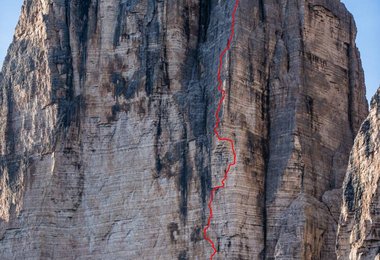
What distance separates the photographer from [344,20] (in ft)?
235

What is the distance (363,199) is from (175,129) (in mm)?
13911

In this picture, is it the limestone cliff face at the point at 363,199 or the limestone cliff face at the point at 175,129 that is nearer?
the limestone cliff face at the point at 363,199

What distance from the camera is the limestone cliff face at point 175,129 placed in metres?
65.7

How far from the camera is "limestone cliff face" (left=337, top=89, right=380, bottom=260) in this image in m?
54.7

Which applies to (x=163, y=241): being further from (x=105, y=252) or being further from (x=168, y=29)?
(x=168, y=29)

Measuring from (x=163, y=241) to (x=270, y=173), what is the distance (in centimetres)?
487

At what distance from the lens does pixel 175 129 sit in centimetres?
6788

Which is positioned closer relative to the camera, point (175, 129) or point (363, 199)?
point (363, 199)

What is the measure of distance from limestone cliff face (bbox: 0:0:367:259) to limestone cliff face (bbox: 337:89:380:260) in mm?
6233

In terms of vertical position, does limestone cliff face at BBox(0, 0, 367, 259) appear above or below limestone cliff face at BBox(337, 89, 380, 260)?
above

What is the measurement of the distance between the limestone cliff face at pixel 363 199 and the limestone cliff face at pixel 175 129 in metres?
6.23

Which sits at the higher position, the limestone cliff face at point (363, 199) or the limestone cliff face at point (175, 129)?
the limestone cliff face at point (175, 129)

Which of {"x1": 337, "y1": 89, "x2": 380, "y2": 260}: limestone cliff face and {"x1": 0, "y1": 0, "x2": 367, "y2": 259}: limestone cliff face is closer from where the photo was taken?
{"x1": 337, "y1": 89, "x2": 380, "y2": 260}: limestone cliff face

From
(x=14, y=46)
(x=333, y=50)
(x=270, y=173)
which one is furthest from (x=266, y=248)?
(x=14, y=46)
